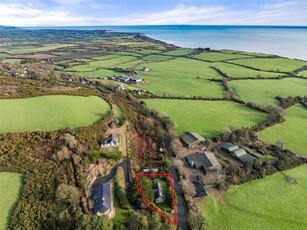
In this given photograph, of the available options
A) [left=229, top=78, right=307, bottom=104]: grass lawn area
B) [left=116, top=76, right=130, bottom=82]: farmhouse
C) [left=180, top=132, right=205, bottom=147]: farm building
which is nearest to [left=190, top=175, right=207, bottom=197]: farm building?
[left=180, top=132, right=205, bottom=147]: farm building

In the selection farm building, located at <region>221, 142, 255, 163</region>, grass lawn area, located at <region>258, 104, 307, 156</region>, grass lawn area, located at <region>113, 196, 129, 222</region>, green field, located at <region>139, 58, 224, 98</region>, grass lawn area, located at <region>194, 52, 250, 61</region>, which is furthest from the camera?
grass lawn area, located at <region>194, 52, 250, 61</region>

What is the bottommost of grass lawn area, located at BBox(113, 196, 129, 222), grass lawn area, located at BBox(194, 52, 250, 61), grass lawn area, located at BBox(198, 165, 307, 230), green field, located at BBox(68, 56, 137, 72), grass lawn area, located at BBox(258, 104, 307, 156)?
grass lawn area, located at BBox(198, 165, 307, 230)

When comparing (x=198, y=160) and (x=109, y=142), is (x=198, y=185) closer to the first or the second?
(x=198, y=160)

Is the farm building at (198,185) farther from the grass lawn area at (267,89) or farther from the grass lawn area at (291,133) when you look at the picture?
the grass lawn area at (267,89)

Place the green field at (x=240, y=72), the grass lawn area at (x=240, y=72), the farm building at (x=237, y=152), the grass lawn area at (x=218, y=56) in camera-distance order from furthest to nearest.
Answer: the grass lawn area at (x=218, y=56)
the grass lawn area at (x=240, y=72)
the green field at (x=240, y=72)
the farm building at (x=237, y=152)

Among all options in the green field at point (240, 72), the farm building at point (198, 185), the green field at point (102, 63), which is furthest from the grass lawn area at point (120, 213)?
the green field at point (102, 63)

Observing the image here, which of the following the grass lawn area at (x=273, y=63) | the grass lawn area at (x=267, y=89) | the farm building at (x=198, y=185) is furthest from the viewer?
the grass lawn area at (x=273, y=63)

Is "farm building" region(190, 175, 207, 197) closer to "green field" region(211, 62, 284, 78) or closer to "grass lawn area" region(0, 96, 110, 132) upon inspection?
"grass lawn area" region(0, 96, 110, 132)
